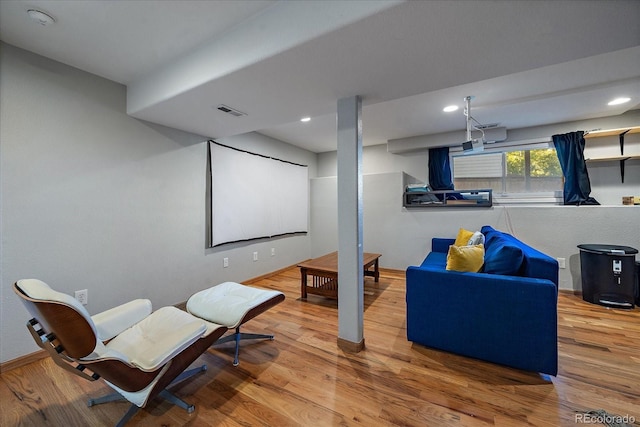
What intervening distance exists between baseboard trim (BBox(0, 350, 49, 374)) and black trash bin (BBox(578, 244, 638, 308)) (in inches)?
214

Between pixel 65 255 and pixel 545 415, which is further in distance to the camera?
pixel 65 255

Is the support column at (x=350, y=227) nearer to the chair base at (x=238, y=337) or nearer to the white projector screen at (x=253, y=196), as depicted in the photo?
the chair base at (x=238, y=337)

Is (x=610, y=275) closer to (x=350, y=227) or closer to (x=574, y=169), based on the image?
(x=574, y=169)

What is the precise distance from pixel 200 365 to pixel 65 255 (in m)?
1.48

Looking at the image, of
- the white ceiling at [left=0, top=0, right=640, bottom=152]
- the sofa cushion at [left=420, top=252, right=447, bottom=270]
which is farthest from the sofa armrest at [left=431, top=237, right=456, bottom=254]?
the white ceiling at [left=0, top=0, right=640, bottom=152]

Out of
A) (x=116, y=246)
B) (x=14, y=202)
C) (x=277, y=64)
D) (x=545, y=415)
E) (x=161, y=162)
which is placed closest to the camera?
(x=545, y=415)

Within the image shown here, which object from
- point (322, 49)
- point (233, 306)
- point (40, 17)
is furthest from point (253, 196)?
point (322, 49)

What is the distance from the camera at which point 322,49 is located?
1.50 meters

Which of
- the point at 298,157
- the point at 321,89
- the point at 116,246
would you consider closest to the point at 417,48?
the point at 321,89

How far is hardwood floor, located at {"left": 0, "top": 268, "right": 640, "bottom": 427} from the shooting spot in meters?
1.42

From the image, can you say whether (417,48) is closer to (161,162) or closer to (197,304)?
(197,304)

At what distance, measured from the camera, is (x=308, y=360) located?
1.95 m

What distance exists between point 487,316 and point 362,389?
3.42ft

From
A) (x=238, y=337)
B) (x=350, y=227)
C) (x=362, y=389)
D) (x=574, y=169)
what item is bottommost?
(x=362, y=389)
